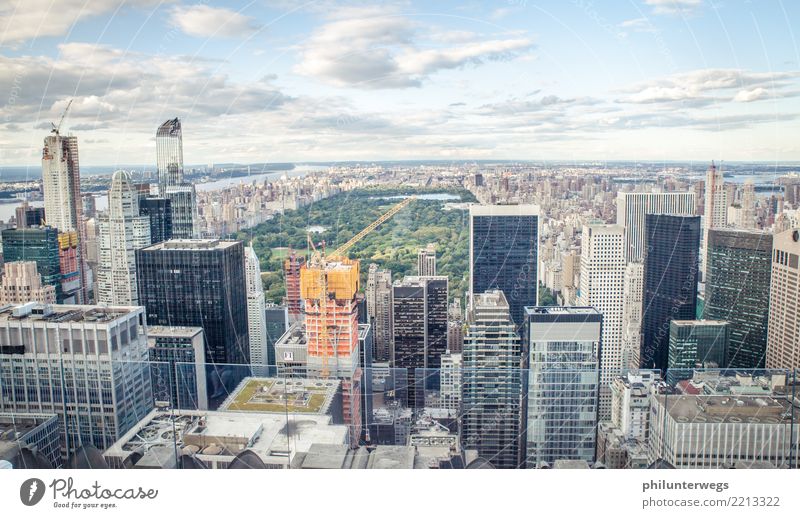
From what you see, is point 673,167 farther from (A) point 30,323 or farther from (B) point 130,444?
(A) point 30,323

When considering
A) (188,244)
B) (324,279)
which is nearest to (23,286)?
(188,244)

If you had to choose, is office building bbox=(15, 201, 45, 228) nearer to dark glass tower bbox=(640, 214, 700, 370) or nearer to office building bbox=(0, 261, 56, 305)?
office building bbox=(0, 261, 56, 305)

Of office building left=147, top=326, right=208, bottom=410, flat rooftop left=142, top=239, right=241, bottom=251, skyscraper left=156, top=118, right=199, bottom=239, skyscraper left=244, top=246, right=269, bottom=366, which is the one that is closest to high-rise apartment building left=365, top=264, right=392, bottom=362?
skyscraper left=244, top=246, right=269, bottom=366

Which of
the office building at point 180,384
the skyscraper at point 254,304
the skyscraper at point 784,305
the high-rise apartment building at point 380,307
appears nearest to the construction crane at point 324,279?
the high-rise apartment building at point 380,307

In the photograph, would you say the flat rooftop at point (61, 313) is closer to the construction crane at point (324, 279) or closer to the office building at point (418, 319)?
the construction crane at point (324, 279)

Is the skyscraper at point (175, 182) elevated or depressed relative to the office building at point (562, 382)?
elevated

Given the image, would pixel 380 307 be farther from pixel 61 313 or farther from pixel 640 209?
pixel 61 313
